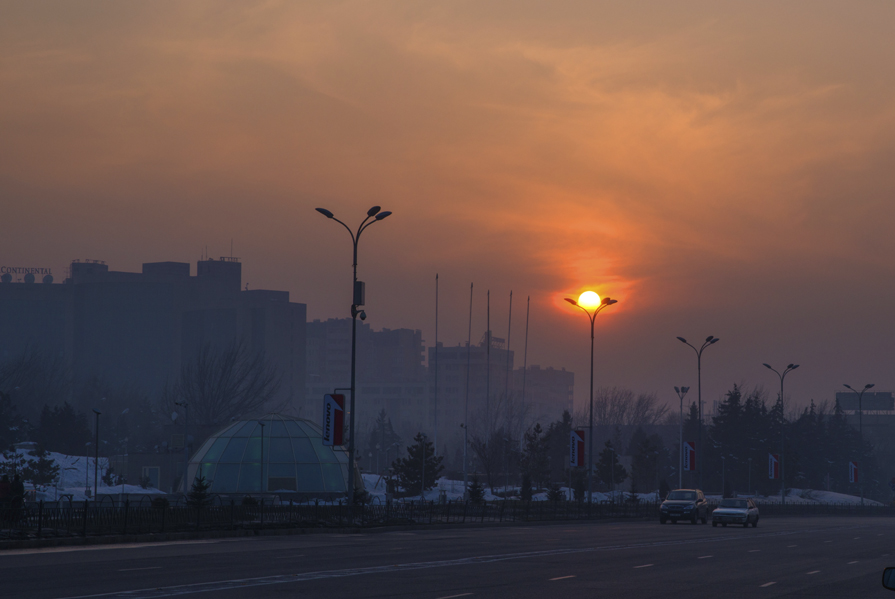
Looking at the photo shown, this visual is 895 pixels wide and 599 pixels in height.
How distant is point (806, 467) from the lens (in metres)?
135

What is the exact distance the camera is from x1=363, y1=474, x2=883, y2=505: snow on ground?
79.6 metres

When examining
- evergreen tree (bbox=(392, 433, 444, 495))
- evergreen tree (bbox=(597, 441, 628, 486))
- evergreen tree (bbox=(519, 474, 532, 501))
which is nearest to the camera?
evergreen tree (bbox=(519, 474, 532, 501))

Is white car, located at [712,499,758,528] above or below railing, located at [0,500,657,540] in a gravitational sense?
below

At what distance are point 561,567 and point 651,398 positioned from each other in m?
180

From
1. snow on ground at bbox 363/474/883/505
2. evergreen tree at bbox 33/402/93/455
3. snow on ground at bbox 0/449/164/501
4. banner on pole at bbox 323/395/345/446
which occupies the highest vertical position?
banner on pole at bbox 323/395/345/446

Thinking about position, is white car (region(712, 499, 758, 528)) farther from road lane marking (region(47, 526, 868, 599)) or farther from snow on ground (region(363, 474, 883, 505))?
snow on ground (region(363, 474, 883, 505))

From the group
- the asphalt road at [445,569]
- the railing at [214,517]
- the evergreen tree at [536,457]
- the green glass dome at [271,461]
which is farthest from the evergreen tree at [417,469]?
the asphalt road at [445,569]

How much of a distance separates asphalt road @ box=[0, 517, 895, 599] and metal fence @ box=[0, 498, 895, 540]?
2.10m

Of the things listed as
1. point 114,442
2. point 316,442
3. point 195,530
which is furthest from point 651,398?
point 195,530

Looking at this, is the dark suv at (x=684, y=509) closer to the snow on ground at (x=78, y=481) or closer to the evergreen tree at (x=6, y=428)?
the snow on ground at (x=78, y=481)

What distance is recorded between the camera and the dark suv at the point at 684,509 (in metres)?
51.0

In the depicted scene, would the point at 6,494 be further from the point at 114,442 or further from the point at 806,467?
the point at 806,467

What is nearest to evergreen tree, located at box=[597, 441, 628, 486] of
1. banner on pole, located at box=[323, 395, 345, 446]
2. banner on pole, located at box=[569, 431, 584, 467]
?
banner on pole, located at box=[569, 431, 584, 467]

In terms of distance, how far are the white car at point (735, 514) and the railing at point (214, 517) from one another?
907 cm
